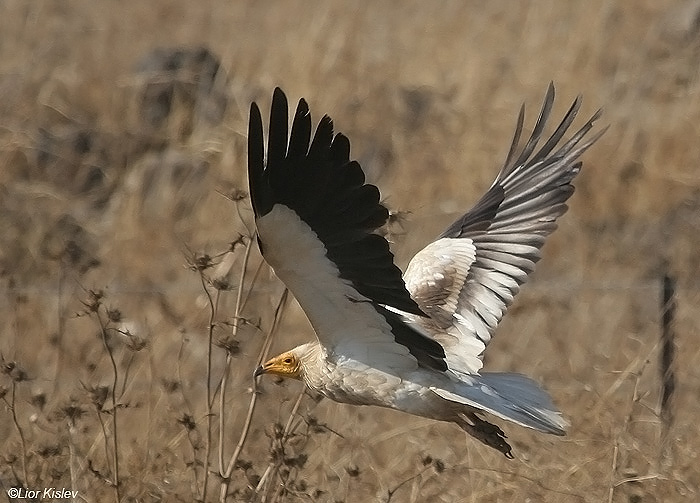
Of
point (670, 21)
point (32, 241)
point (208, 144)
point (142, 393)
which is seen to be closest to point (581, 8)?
point (670, 21)

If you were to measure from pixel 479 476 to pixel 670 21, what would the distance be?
796 cm

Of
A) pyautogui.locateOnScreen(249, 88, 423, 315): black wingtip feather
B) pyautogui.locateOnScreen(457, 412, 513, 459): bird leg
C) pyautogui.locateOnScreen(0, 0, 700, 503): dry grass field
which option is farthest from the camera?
pyautogui.locateOnScreen(0, 0, 700, 503): dry grass field

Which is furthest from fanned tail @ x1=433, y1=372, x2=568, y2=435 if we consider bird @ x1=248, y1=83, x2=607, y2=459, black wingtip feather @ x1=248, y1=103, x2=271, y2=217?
black wingtip feather @ x1=248, y1=103, x2=271, y2=217

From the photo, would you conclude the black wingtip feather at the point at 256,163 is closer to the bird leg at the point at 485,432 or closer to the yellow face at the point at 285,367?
the yellow face at the point at 285,367

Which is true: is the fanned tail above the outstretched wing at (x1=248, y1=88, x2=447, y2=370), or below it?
below

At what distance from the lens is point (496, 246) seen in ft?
16.8

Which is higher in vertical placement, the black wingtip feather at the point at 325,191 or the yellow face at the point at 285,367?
the black wingtip feather at the point at 325,191

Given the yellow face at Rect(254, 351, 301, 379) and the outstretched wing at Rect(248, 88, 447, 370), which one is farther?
the yellow face at Rect(254, 351, 301, 379)

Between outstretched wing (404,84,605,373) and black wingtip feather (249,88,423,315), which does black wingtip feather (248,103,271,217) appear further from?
outstretched wing (404,84,605,373)

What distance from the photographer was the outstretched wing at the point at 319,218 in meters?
3.48

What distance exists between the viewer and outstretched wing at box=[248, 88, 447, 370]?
348 centimetres

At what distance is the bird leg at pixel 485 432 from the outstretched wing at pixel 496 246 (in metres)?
0.32

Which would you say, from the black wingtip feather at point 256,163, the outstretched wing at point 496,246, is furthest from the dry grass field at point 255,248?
the outstretched wing at point 496,246

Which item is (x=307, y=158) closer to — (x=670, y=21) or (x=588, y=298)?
(x=588, y=298)
